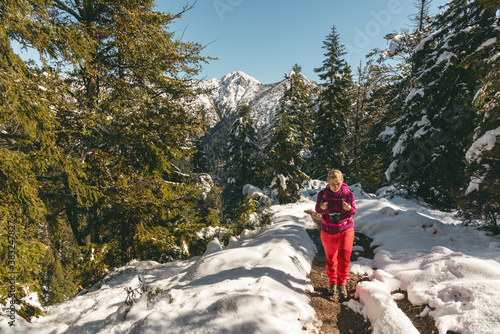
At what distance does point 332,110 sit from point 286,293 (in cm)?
1864

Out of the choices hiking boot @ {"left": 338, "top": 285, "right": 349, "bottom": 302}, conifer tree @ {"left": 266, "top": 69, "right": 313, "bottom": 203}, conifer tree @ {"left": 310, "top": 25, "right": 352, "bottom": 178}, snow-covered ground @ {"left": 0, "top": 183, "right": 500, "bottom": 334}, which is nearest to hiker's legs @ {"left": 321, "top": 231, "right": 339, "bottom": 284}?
hiking boot @ {"left": 338, "top": 285, "right": 349, "bottom": 302}

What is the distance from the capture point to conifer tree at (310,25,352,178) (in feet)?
63.8

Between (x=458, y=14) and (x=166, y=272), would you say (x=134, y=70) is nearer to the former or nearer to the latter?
(x=166, y=272)

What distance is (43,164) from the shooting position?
14.5ft

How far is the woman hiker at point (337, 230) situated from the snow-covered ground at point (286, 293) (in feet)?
1.28

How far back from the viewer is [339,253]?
3967 mm

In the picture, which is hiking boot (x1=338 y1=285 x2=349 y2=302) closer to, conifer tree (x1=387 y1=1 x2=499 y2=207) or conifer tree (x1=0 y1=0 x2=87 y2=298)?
conifer tree (x1=0 y1=0 x2=87 y2=298)

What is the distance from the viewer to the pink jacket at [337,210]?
3.86 metres

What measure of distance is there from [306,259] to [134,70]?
24.9 feet

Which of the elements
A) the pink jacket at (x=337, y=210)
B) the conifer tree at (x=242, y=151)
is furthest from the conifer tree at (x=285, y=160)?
the conifer tree at (x=242, y=151)

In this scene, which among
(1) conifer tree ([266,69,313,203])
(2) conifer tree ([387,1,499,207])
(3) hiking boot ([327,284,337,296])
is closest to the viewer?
(3) hiking boot ([327,284,337,296])

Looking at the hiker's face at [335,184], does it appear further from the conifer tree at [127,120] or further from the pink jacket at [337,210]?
the conifer tree at [127,120]

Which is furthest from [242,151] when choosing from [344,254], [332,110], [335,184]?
[344,254]

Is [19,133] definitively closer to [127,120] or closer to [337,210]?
[127,120]
